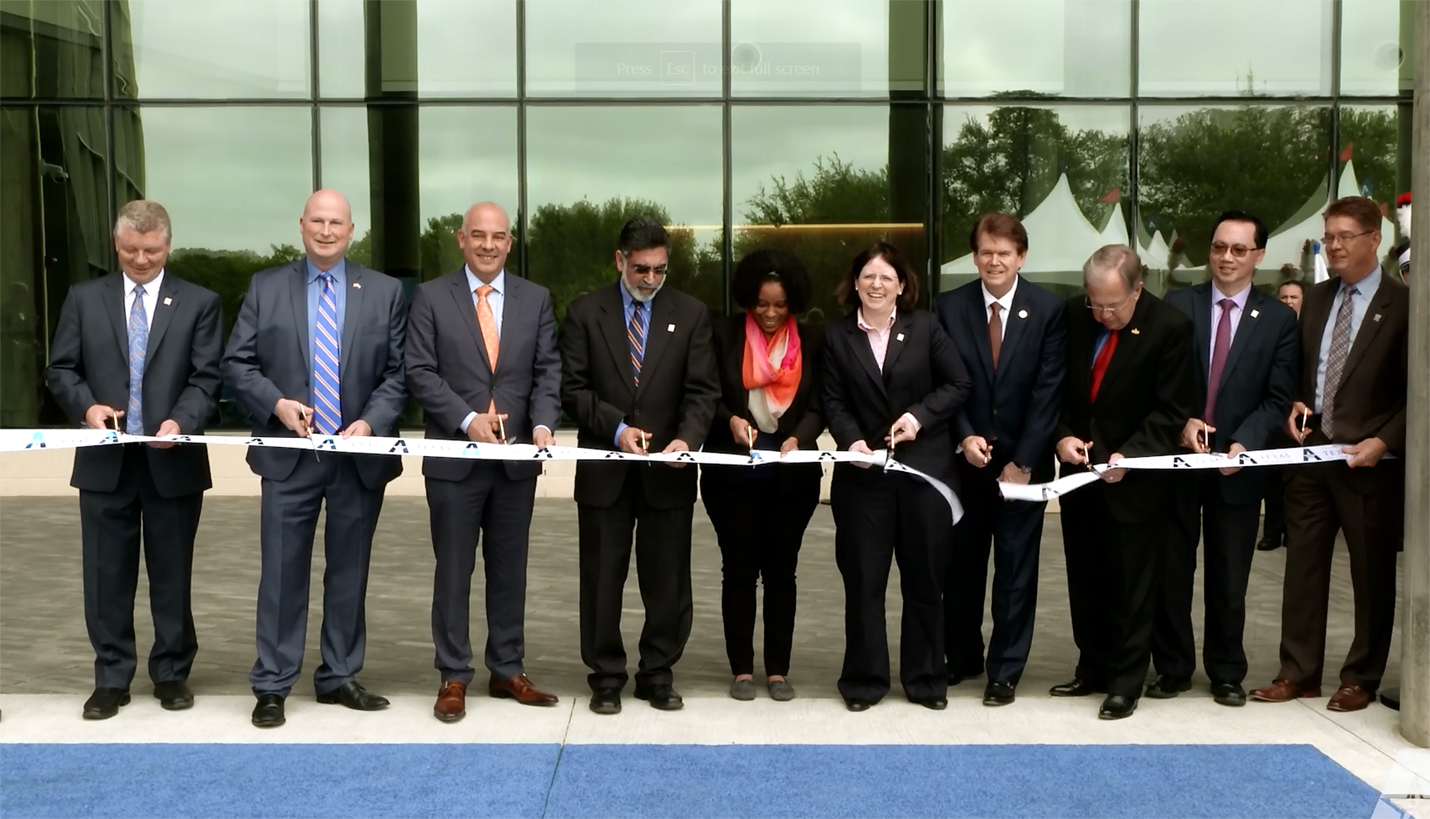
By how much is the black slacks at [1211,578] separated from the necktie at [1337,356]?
0.49 meters

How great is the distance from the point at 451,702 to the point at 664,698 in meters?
0.88

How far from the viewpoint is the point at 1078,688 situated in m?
6.54

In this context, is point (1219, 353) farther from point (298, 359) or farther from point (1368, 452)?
point (298, 359)

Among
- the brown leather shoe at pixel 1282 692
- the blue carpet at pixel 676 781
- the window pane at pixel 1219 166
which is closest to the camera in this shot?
the blue carpet at pixel 676 781

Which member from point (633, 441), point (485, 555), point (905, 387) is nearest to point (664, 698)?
point (485, 555)

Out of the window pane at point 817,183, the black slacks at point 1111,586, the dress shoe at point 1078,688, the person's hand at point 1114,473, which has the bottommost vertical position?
the dress shoe at point 1078,688

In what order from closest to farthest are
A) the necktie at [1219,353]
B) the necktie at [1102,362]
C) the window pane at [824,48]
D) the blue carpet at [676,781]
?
1. the blue carpet at [676,781]
2. the necktie at [1102,362]
3. the necktie at [1219,353]
4. the window pane at [824,48]

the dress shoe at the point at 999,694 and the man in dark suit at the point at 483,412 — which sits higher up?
the man in dark suit at the point at 483,412

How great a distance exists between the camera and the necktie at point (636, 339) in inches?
248

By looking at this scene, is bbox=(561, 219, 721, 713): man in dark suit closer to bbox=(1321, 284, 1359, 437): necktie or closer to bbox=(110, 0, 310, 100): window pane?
bbox=(1321, 284, 1359, 437): necktie

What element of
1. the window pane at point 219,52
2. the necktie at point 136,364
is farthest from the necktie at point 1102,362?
the window pane at point 219,52

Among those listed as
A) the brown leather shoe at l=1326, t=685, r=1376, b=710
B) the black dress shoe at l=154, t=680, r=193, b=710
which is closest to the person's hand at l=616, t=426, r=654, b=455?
the black dress shoe at l=154, t=680, r=193, b=710

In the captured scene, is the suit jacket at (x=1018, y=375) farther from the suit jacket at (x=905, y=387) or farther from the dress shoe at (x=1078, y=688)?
the dress shoe at (x=1078, y=688)

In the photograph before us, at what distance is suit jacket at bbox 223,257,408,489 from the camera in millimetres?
6086
